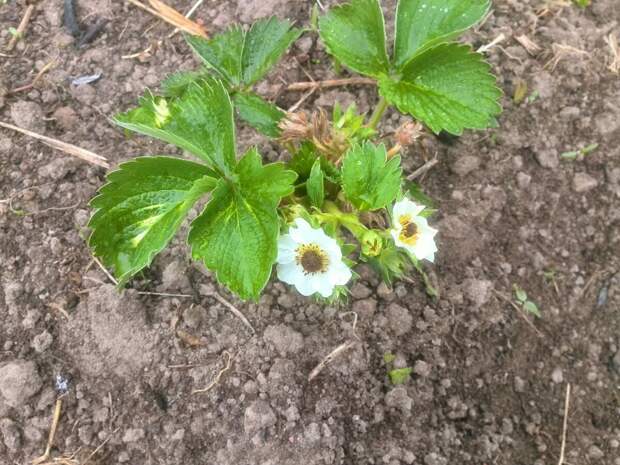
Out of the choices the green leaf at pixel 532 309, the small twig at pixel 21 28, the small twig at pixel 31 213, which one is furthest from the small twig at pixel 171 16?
the green leaf at pixel 532 309

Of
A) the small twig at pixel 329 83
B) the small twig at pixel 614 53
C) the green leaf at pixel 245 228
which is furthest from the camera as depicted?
the small twig at pixel 614 53

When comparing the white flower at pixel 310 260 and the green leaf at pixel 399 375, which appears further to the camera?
the green leaf at pixel 399 375

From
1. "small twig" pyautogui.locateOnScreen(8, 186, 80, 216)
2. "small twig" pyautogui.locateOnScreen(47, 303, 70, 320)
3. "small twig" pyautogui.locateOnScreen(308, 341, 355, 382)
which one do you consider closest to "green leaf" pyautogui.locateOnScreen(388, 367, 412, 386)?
"small twig" pyautogui.locateOnScreen(308, 341, 355, 382)

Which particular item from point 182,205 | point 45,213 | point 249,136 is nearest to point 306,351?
point 182,205

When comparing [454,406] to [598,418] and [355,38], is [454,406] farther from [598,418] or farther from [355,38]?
[355,38]

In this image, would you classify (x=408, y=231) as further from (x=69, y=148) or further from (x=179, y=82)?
(x=69, y=148)

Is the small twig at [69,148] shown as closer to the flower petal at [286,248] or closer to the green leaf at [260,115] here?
the green leaf at [260,115]

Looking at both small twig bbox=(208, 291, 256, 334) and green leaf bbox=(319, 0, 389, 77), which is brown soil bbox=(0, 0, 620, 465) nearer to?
small twig bbox=(208, 291, 256, 334)
